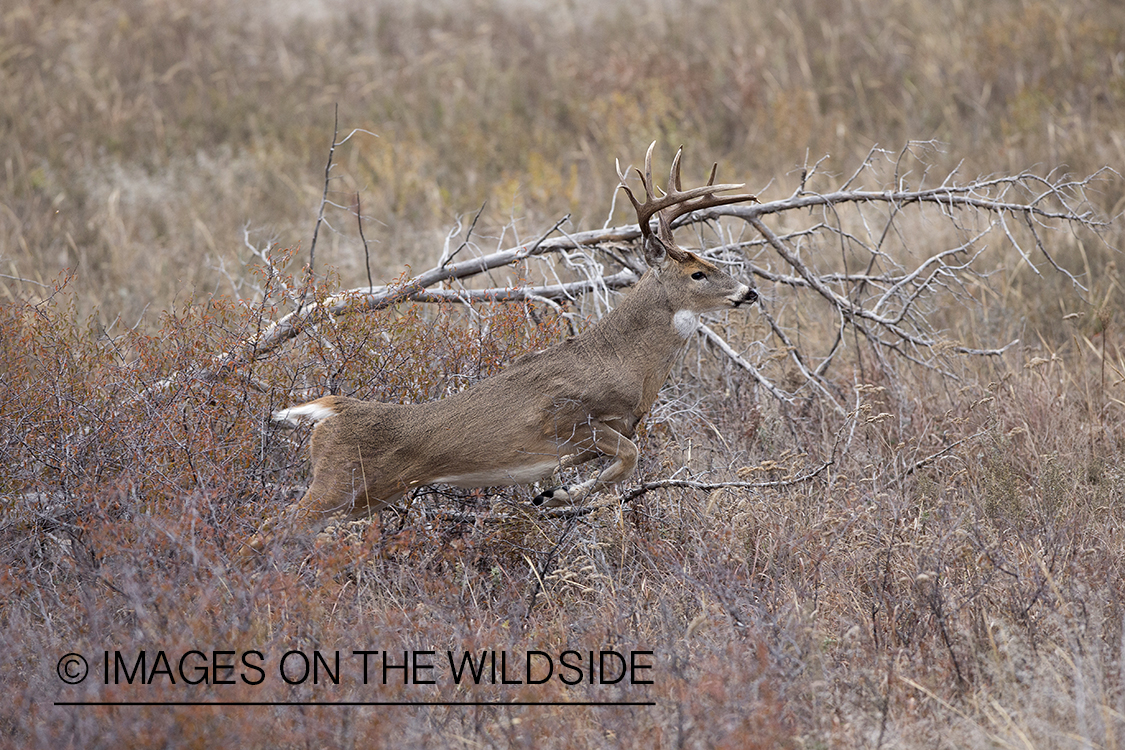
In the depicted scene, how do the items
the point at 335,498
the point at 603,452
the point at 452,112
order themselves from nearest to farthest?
1. the point at 335,498
2. the point at 603,452
3. the point at 452,112

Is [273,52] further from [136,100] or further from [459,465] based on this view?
[459,465]

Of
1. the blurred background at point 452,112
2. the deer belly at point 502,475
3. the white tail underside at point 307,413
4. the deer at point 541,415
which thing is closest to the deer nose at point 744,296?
the deer at point 541,415

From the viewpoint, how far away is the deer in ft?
15.2

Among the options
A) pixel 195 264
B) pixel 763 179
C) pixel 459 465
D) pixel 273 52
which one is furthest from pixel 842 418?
pixel 273 52

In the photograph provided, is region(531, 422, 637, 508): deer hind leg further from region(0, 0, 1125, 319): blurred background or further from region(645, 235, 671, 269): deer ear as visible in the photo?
region(0, 0, 1125, 319): blurred background

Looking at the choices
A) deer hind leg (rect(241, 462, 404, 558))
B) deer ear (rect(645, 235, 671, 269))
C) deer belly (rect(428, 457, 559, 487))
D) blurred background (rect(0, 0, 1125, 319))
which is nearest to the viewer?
deer hind leg (rect(241, 462, 404, 558))

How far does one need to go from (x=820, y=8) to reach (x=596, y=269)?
10026mm

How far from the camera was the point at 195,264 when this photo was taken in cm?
955

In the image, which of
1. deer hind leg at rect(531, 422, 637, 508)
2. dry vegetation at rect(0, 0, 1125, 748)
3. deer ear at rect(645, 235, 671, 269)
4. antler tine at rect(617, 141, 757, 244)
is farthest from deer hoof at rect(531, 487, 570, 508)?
antler tine at rect(617, 141, 757, 244)

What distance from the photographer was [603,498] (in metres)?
5.01

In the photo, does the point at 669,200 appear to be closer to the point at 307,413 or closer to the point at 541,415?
the point at 541,415

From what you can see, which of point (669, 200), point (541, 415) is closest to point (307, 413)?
point (541, 415)

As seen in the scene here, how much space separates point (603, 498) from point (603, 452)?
0.79 ft

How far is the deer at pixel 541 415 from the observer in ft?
15.2
